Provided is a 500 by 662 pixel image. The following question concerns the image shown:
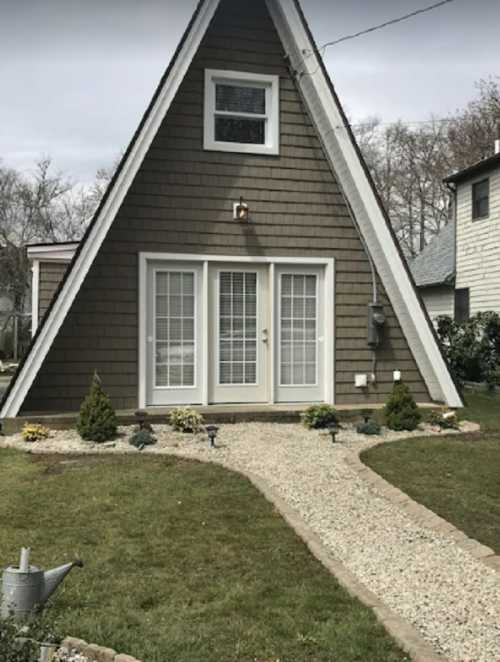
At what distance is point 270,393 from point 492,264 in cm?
898

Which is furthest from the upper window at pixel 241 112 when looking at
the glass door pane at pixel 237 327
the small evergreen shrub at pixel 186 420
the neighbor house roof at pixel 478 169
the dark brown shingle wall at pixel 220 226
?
the neighbor house roof at pixel 478 169

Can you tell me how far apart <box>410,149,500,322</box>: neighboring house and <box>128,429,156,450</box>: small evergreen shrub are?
36.0ft

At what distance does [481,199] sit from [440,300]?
3614 millimetres

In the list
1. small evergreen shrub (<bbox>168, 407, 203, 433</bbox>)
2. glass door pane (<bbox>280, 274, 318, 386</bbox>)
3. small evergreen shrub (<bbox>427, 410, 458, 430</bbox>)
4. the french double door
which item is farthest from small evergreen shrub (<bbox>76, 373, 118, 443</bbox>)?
small evergreen shrub (<bbox>427, 410, 458, 430</bbox>)

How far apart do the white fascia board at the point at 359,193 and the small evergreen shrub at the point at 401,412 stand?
101 cm

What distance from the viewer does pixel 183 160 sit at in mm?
9242

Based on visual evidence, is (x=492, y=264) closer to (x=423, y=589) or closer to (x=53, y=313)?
(x=53, y=313)

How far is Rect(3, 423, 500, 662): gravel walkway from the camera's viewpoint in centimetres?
342

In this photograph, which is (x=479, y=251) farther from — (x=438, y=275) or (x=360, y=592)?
(x=360, y=592)

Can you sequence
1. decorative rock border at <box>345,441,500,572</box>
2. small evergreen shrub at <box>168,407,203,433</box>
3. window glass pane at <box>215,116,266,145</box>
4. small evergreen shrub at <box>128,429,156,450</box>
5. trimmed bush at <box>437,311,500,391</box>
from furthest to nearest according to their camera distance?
trimmed bush at <box>437,311,500,391</box>
window glass pane at <box>215,116,266,145</box>
small evergreen shrub at <box>168,407,203,433</box>
small evergreen shrub at <box>128,429,156,450</box>
decorative rock border at <box>345,441,500,572</box>

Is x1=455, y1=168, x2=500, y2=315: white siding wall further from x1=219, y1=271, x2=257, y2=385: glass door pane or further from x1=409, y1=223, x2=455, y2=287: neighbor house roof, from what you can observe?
x1=219, y1=271, x2=257, y2=385: glass door pane

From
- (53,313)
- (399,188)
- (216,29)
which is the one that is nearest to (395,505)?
(53,313)

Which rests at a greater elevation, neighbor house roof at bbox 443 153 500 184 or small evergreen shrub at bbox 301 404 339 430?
neighbor house roof at bbox 443 153 500 184

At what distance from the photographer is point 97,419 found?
7.79m
